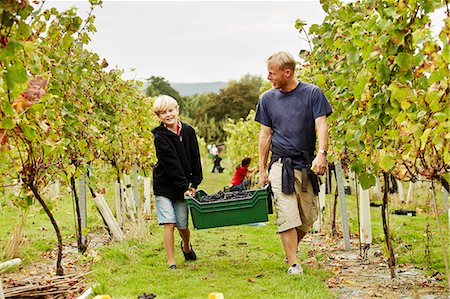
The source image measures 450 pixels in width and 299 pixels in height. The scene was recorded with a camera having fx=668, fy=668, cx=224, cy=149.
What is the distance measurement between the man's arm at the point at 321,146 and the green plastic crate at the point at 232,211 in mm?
506

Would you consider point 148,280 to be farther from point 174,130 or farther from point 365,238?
point 365,238

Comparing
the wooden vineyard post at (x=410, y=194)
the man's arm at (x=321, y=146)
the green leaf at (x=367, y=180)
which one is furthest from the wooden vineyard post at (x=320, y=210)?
the green leaf at (x=367, y=180)

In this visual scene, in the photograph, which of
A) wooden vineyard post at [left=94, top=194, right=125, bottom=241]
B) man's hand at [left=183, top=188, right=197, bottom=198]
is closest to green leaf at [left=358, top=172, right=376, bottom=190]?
man's hand at [left=183, top=188, right=197, bottom=198]

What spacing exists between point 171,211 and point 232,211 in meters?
0.77

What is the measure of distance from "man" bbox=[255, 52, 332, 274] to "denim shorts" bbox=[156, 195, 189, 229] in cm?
99

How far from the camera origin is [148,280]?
219 inches

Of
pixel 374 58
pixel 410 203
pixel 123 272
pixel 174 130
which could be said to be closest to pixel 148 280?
pixel 123 272

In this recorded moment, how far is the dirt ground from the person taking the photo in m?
4.82

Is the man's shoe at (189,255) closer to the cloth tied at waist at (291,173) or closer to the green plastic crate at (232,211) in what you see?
the green plastic crate at (232,211)

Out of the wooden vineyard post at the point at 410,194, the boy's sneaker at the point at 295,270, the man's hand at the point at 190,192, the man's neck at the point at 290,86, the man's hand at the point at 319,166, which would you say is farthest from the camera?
the wooden vineyard post at the point at 410,194

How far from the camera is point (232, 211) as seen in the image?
18.5 ft

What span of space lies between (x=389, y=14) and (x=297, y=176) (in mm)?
2081

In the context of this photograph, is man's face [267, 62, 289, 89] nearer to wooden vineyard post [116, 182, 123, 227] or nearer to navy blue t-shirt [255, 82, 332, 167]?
navy blue t-shirt [255, 82, 332, 167]

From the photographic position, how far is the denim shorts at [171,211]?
20.2ft
